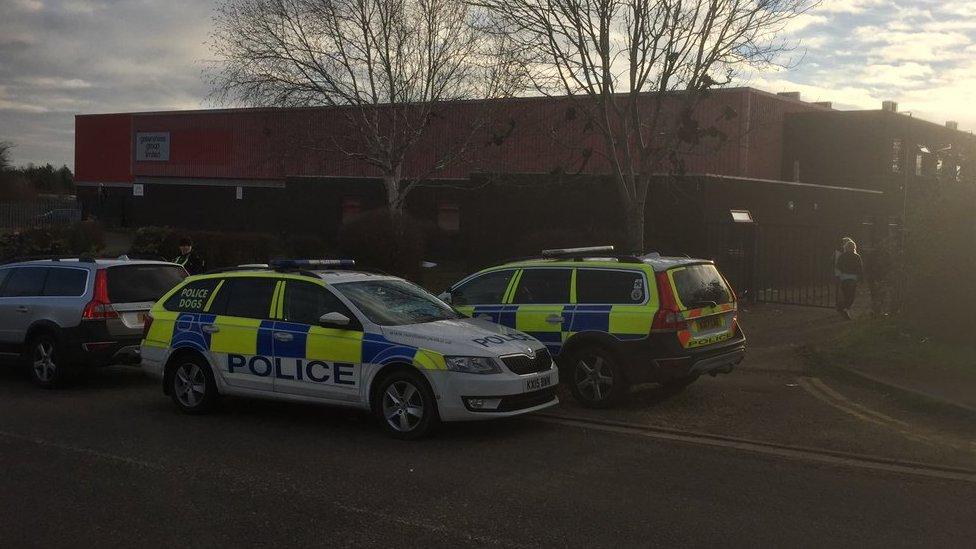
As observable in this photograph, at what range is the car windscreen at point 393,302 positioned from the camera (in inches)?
334

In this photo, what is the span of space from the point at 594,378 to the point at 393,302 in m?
2.33

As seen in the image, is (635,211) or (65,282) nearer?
(65,282)

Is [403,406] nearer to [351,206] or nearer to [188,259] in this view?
[188,259]

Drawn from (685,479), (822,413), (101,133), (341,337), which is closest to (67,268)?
(341,337)

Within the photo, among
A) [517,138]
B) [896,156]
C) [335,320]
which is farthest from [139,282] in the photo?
[896,156]

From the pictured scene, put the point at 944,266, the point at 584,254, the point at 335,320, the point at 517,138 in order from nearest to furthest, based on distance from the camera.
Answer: the point at 335,320 → the point at 584,254 → the point at 944,266 → the point at 517,138

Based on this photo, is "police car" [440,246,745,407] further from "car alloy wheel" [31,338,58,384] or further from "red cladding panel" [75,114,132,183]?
"red cladding panel" [75,114,132,183]

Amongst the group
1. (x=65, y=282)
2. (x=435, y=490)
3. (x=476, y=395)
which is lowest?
(x=435, y=490)

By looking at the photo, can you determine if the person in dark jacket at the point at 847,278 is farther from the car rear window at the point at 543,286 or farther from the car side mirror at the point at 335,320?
the car side mirror at the point at 335,320

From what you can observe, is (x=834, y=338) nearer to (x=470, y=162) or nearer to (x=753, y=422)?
(x=753, y=422)

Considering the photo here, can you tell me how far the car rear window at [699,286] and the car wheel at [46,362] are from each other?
23.8 ft

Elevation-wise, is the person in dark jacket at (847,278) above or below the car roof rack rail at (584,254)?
below

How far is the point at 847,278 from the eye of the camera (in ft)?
56.9

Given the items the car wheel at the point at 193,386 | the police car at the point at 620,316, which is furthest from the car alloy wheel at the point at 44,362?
the police car at the point at 620,316
